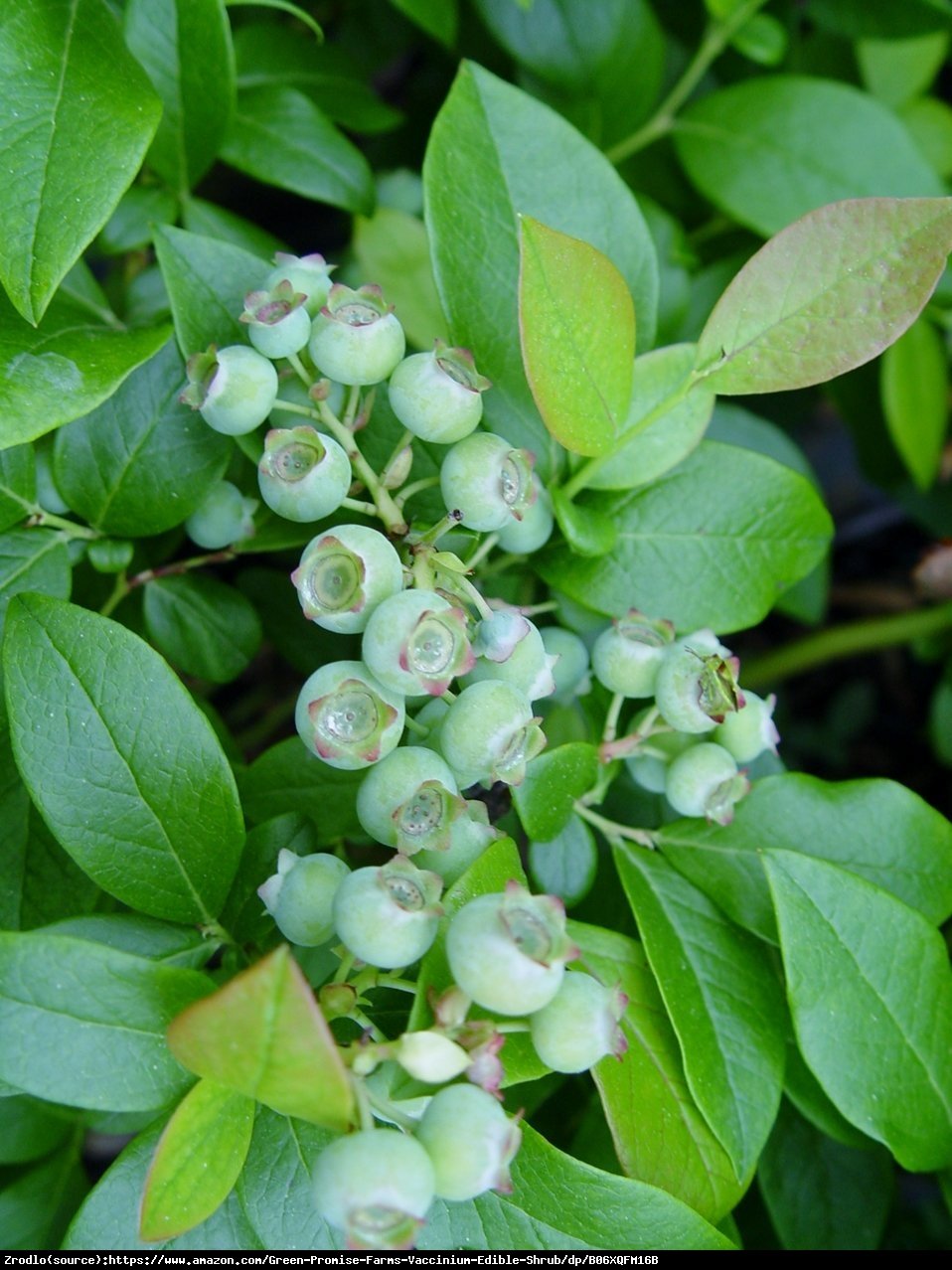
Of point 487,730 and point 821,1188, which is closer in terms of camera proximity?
point 487,730

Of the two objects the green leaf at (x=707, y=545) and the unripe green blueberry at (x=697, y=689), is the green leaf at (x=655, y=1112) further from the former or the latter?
the green leaf at (x=707, y=545)

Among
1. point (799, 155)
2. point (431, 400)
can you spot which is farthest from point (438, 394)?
point (799, 155)

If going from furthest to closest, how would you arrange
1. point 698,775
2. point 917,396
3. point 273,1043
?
point 917,396, point 698,775, point 273,1043

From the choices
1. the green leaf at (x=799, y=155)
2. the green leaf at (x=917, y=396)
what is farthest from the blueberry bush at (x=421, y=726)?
the green leaf at (x=917, y=396)

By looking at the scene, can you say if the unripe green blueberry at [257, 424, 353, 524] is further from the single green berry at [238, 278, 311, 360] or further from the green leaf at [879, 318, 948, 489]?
the green leaf at [879, 318, 948, 489]

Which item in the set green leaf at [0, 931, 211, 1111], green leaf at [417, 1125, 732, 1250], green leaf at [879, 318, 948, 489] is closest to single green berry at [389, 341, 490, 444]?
green leaf at [0, 931, 211, 1111]

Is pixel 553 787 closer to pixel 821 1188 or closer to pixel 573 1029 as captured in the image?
pixel 573 1029
